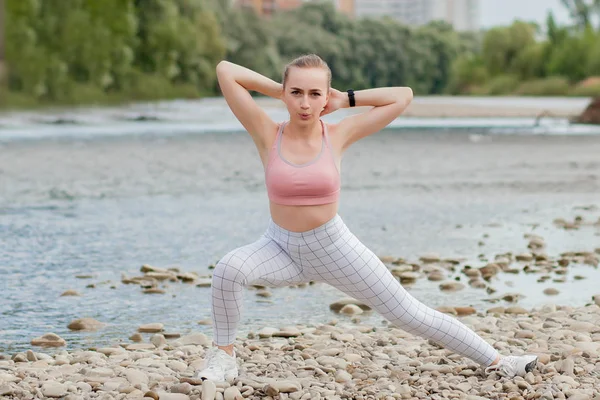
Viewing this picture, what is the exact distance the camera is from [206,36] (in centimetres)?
6344

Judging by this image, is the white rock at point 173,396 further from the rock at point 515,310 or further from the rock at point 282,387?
the rock at point 515,310

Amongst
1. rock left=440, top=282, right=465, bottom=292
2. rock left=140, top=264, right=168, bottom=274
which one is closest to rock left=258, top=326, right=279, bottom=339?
rock left=440, top=282, right=465, bottom=292

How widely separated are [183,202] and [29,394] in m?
11.5

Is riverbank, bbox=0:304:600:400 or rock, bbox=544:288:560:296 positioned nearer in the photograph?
riverbank, bbox=0:304:600:400

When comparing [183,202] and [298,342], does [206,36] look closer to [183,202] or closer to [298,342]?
[183,202]

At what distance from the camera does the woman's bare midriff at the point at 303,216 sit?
4.77m

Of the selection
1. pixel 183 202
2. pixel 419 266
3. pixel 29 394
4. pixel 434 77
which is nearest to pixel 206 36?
pixel 434 77

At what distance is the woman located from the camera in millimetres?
4762

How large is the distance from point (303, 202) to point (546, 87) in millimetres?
63878

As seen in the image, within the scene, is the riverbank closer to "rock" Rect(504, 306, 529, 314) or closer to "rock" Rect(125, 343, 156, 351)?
"rock" Rect(125, 343, 156, 351)

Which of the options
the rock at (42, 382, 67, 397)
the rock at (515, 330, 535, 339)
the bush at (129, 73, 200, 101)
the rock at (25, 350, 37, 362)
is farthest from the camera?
the bush at (129, 73, 200, 101)

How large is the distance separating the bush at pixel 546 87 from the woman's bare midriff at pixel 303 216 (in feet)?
208

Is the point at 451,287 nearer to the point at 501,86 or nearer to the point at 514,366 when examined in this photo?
the point at 514,366

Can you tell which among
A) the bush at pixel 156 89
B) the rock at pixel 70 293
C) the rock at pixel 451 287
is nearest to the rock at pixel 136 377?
the rock at pixel 70 293
